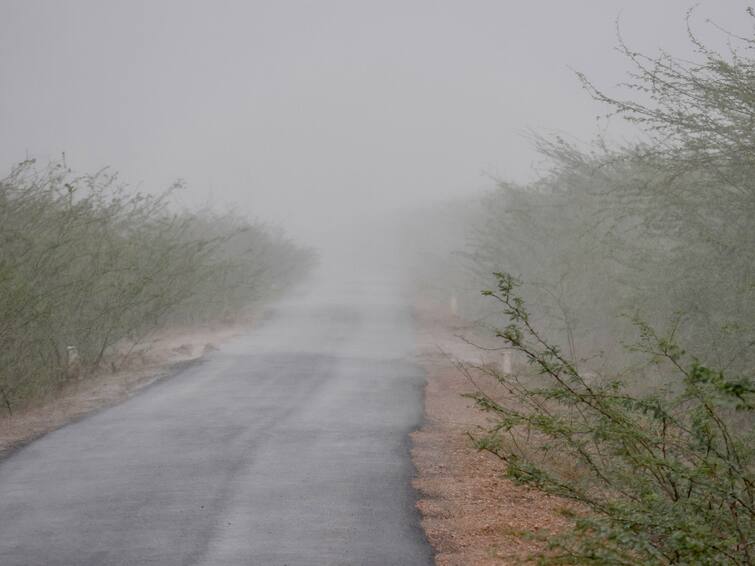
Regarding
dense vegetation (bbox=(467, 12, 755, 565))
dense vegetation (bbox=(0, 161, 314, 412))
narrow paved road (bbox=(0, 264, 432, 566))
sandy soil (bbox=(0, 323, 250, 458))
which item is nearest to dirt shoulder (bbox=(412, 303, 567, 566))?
narrow paved road (bbox=(0, 264, 432, 566))

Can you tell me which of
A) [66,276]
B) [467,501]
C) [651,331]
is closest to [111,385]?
[66,276]

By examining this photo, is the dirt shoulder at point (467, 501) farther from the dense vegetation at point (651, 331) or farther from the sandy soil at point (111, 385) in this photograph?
the sandy soil at point (111, 385)

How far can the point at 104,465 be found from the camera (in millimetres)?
11188

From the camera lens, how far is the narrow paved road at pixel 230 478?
816 cm

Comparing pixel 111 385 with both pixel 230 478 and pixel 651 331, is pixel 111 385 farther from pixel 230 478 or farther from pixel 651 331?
pixel 651 331

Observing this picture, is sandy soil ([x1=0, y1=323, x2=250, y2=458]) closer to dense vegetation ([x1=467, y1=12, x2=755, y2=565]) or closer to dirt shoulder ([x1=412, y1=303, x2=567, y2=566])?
dirt shoulder ([x1=412, y1=303, x2=567, y2=566])

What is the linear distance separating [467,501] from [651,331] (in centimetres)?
419

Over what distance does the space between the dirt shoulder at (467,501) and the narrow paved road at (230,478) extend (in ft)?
0.74

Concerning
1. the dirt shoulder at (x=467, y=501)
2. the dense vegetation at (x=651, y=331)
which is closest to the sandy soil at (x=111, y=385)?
the dirt shoulder at (x=467, y=501)

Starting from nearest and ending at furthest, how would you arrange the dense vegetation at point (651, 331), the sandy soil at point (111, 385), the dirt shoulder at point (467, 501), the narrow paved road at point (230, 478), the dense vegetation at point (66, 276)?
the dense vegetation at point (651, 331) < the narrow paved road at point (230, 478) < the dirt shoulder at point (467, 501) < the sandy soil at point (111, 385) < the dense vegetation at point (66, 276)

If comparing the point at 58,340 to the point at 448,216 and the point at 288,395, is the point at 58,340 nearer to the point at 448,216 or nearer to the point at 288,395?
the point at 288,395

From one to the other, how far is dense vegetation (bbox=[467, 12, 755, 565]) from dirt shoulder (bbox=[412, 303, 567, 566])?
0.45 meters

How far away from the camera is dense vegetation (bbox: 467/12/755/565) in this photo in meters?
5.37

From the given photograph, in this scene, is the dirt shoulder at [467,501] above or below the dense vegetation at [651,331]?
below
